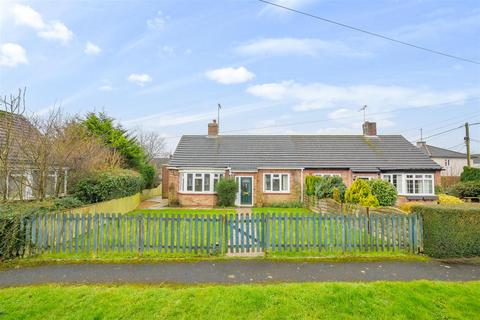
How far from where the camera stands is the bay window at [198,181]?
20812 millimetres

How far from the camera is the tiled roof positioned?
71.1ft

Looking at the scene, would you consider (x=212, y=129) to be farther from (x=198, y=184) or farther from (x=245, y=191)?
(x=245, y=191)

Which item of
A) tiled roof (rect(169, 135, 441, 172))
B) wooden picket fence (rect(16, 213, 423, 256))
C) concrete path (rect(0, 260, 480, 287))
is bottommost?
concrete path (rect(0, 260, 480, 287))

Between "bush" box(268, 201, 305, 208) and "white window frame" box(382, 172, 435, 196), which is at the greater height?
"white window frame" box(382, 172, 435, 196)

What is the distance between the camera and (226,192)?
19859 millimetres

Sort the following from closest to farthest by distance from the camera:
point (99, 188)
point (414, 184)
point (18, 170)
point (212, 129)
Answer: point (18, 170), point (99, 188), point (414, 184), point (212, 129)

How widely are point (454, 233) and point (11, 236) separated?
12.0 meters

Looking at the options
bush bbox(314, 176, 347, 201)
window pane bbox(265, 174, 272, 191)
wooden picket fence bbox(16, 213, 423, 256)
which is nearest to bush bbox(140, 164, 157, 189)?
window pane bbox(265, 174, 272, 191)

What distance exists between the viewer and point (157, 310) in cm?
427

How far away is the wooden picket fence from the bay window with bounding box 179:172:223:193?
516 inches

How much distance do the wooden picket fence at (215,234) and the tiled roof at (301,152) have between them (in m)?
13.8

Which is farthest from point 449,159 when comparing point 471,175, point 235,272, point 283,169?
point 235,272

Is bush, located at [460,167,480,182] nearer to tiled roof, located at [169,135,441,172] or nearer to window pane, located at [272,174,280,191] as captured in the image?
tiled roof, located at [169,135,441,172]

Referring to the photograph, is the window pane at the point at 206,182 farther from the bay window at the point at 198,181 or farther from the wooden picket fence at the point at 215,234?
the wooden picket fence at the point at 215,234
